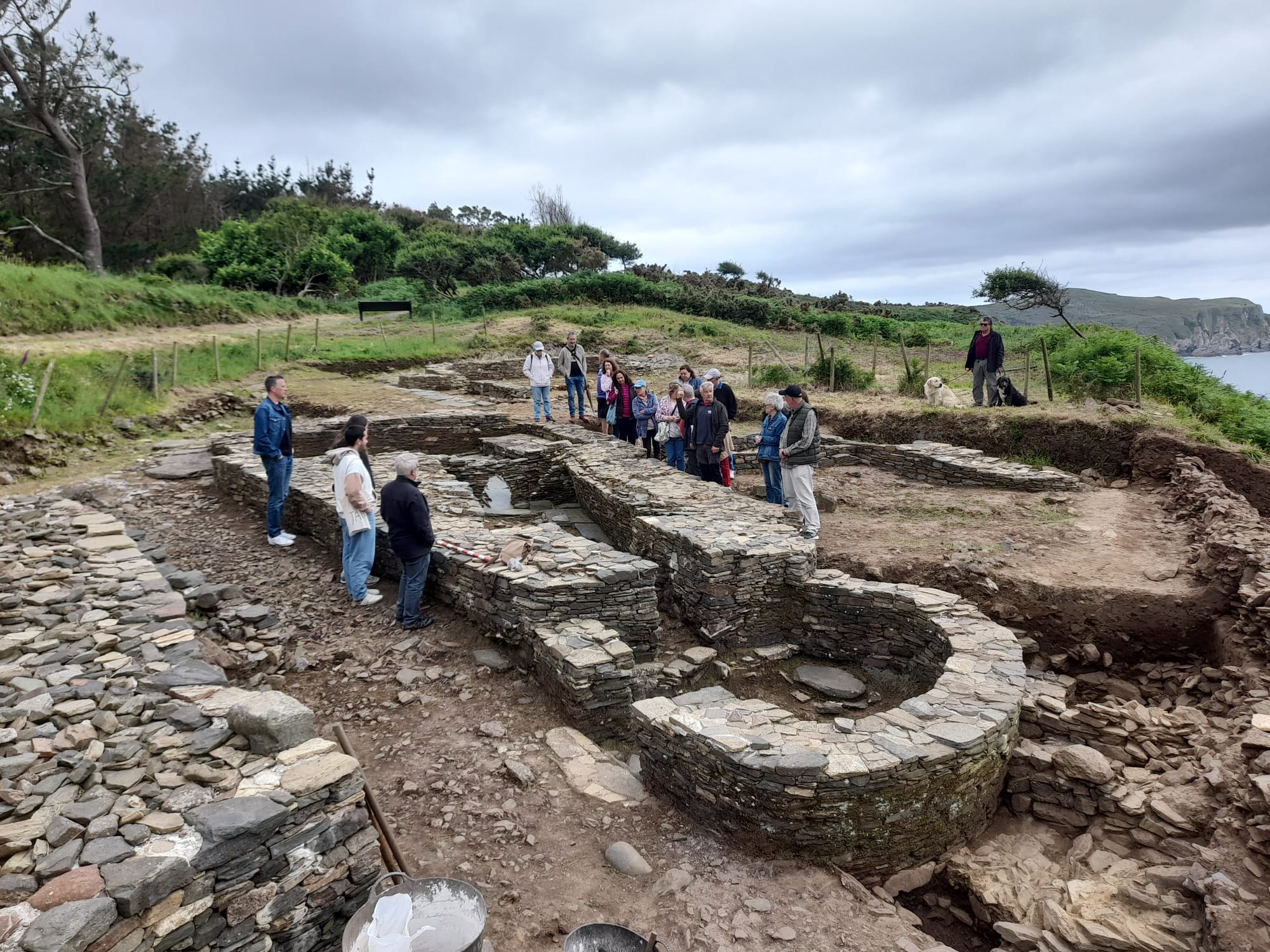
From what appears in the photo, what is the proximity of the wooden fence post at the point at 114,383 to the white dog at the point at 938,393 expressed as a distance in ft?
58.5

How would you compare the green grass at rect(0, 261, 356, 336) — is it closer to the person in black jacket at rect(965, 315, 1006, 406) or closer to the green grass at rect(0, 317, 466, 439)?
the green grass at rect(0, 317, 466, 439)

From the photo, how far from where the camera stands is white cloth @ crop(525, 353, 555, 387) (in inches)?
584

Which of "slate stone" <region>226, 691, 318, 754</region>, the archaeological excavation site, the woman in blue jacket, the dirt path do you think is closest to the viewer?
the archaeological excavation site

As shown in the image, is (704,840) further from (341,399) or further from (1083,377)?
(341,399)

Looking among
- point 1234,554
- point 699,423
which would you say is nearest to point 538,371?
point 699,423

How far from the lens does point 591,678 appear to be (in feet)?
18.4

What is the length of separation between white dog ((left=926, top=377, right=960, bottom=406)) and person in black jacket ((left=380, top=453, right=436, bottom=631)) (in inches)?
500

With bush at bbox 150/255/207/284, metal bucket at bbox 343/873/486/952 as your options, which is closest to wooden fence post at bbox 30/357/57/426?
metal bucket at bbox 343/873/486/952

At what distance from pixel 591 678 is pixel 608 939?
2326mm

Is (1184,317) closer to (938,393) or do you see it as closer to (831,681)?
(938,393)

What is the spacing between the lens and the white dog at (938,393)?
15328 millimetres

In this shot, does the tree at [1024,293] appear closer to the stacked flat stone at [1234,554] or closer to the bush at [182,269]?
the stacked flat stone at [1234,554]

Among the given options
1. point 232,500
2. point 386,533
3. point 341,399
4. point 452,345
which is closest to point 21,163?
point 452,345

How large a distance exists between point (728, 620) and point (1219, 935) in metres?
4.39
